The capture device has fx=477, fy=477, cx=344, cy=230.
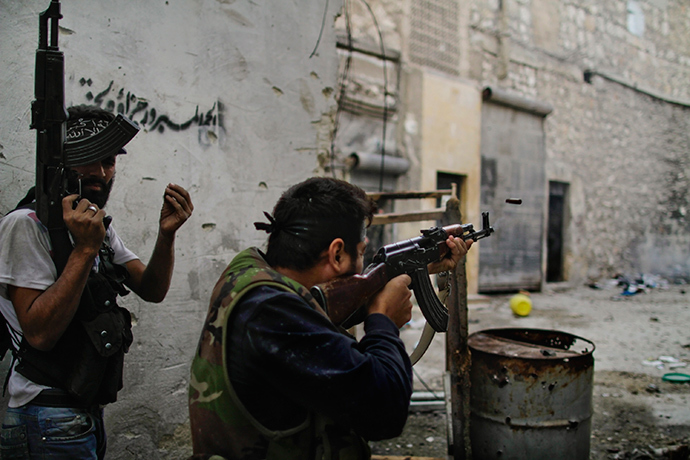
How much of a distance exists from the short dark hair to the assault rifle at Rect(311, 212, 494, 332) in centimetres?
10

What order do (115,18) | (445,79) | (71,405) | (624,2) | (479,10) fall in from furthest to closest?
1. (624,2)
2. (479,10)
3. (445,79)
4. (115,18)
5. (71,405)

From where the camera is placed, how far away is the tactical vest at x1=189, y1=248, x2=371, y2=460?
1166mm

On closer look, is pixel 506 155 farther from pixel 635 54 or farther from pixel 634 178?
pixel 635 54

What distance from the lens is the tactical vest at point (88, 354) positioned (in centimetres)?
148

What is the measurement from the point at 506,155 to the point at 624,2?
6619mm

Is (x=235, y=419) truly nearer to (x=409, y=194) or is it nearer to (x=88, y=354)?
(x=88, y=354)

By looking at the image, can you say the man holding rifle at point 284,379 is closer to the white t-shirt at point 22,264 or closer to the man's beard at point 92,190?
the white t-shirt at point 22,264

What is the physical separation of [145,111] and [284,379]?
6.59ft

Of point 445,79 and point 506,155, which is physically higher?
point 445,79

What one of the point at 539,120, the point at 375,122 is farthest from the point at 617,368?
the point at 539,120

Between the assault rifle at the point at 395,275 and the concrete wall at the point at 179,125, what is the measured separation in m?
1.44

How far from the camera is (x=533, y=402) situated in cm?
272

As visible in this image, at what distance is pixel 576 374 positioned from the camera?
2697 mm

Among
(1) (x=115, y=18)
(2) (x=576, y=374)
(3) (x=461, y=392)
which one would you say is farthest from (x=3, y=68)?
(2) (x=576, y=374)
